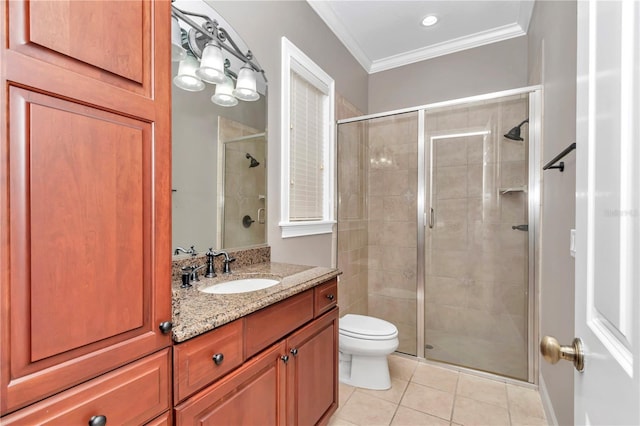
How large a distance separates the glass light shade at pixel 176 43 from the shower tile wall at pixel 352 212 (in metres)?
1.51

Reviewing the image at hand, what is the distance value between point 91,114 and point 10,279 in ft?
1.12

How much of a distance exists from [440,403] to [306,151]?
1.91 metres

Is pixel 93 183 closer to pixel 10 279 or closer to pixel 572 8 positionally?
pixel 10 279

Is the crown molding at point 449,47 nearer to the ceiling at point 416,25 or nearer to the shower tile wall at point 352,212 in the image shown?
the ceiling at point 416,25

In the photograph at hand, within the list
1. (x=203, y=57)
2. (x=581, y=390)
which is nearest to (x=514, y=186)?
(x=581, y=390)

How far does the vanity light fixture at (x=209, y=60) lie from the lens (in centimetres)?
136

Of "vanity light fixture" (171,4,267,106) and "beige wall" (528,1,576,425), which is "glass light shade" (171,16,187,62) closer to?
"vanity light fixture" (171,4,267,106)

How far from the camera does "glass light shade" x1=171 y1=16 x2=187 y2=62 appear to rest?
1.31 meters

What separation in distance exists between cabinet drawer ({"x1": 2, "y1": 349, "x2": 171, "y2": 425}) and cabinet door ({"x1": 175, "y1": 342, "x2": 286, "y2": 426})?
0.10 metres

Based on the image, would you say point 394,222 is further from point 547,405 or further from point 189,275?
point 189,275

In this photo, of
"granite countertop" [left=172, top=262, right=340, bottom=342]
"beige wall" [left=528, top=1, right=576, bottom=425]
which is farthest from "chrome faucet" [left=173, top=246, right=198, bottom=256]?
"beige wall" [left=528, top=1, right=576, bottom=425]

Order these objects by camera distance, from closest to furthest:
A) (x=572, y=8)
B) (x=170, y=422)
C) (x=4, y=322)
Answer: (x=4, y=322) → (x=170, y=422) → (x=572, y=8)

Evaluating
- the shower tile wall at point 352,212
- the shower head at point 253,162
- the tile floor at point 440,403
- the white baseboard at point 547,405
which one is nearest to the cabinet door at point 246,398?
the tile floor at point 440,403

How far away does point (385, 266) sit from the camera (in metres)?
2.98
